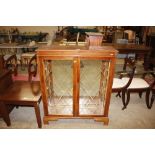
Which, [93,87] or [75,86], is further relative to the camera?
[93,87]

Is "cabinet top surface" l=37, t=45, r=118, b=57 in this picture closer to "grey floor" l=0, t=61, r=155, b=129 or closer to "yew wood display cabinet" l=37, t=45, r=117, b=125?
"yew wood display cabinet" l=37, t=45, r=117, b=125

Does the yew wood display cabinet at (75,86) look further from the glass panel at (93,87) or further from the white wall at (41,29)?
the white wall at (41,29)

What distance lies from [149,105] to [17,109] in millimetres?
2392

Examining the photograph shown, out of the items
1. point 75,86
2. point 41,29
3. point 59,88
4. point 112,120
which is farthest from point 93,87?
point 41,29

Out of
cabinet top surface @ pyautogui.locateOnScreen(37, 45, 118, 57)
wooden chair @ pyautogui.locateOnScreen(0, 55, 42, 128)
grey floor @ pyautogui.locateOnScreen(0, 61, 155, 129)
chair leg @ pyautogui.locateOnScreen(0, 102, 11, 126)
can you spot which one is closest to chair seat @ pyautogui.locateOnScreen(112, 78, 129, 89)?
grey floor @ pyautogui.locateOnScreen(0, 61, 155, 129)

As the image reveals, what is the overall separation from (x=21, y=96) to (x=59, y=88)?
1244mm

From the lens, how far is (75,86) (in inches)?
76.9

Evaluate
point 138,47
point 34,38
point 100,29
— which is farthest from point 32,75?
point 100,29

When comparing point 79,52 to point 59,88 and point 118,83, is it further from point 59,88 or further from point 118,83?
point 59,88

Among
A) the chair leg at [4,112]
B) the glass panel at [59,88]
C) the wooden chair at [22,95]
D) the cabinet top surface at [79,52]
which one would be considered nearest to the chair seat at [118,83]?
the glass panel at [59,88]

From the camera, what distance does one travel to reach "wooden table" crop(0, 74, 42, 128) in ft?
6.75

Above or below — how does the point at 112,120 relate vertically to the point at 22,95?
below

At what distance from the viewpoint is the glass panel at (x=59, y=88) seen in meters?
2.22
